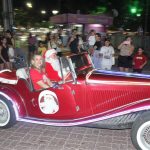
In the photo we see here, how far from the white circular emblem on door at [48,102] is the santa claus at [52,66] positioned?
0.36m

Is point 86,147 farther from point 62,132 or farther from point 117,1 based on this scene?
point 117,1

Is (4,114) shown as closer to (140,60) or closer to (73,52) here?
(73,52)

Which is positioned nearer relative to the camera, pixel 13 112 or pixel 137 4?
pixel 13 112

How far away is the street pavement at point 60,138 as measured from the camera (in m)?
4.93

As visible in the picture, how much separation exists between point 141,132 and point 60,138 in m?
1.49

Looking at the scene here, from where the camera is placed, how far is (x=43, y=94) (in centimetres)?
530

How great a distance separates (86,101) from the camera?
5.07 metres

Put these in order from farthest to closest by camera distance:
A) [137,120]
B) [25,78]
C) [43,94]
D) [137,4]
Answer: [137,4] → [25,78] → [43,94] → [137,120]

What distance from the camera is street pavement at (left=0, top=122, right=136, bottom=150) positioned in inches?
194

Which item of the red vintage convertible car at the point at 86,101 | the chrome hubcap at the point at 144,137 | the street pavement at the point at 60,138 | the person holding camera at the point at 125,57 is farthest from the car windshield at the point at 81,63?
the person holding camera at the point at 125,57

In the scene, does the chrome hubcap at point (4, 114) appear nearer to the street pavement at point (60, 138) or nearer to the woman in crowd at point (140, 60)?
the street pavement at point (60, 138)

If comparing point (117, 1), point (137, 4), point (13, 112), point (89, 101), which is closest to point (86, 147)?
point (89, 101)

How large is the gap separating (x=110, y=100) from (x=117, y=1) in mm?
40314

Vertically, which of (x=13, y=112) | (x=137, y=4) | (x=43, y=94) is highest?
(x=137, y=4)
